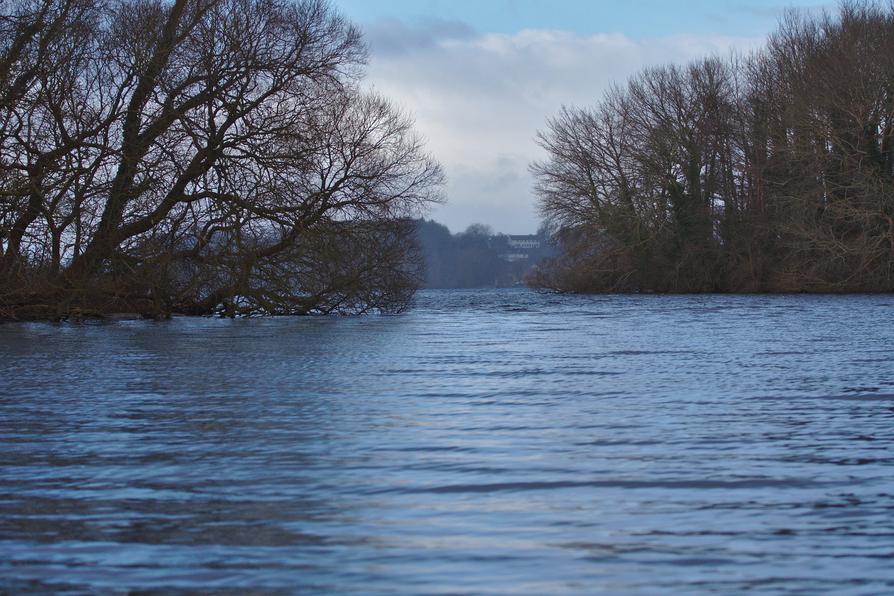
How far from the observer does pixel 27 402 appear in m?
9.49

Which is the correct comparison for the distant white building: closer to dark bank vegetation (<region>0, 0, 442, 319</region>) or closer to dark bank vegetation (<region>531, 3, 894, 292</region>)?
dark bank vegetation (<region>531, 3, 894, 292</region>)

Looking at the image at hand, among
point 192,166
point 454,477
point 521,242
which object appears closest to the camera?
point 454,477

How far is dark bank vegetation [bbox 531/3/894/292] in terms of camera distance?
45.6 m

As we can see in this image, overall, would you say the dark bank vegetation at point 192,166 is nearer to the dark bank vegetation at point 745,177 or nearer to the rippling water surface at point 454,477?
the rippling water surface at point 454,477

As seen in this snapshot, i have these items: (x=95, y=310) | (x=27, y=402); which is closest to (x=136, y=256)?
(x=95, y=310)

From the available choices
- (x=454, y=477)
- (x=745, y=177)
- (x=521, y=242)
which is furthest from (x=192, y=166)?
(x=521, y=242)

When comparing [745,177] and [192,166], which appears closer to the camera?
[192,166]

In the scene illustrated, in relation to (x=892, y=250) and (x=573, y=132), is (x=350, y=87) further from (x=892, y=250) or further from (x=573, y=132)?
(x=573, y=132)

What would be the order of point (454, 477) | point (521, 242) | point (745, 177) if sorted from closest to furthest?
point (454, 477) → point (745, 177) → point (521, 242)

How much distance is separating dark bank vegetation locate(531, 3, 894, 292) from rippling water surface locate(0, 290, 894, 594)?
34966 millimetres

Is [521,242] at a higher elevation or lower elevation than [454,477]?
higher

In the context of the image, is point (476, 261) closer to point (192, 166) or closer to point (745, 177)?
point (745, 177)

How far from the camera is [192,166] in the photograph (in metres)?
25.3

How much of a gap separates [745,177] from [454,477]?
5294cm
